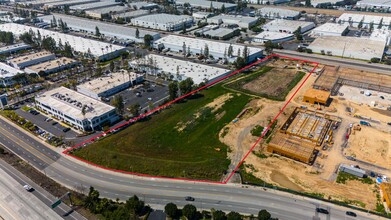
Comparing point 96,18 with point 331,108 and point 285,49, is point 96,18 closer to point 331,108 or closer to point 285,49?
point 285,49

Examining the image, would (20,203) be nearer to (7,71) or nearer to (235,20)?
(7,71)

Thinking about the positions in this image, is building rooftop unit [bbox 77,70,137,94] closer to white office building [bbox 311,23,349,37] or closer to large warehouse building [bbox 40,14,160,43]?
large warehouse building [bbox 40,14,160,43]

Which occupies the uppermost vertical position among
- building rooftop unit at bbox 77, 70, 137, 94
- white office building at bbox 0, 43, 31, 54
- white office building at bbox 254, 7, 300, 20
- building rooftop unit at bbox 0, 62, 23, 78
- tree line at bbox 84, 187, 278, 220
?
white office building at bbox 254, 7, 300, 20

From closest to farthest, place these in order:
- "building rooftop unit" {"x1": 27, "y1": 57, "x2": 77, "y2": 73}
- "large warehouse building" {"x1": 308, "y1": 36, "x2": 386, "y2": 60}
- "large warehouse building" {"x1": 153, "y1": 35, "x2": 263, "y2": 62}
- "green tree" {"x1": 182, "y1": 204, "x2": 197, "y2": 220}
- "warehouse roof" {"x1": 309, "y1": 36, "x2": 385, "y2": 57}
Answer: "green tree" {"x1": 182, "y1": 204, "x2": 197, "y2": 220} → "building rooftop unit" {"x1": 27, "y1": 57, "x2": 77, "y2": 73} → "large warehouse building" {"x1": 308, "y1": 36, "x2": 386, "y2": 60} → "warehouse roof" {"x1": 309, "y1": 36, "x2": 385, "y2": 57} → "large warehouse building" {"x1": 153, "y1": 35, "x2": 263, "y2": 62}

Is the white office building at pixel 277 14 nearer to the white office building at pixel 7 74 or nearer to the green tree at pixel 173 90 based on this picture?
the green tree at pixel 173 90

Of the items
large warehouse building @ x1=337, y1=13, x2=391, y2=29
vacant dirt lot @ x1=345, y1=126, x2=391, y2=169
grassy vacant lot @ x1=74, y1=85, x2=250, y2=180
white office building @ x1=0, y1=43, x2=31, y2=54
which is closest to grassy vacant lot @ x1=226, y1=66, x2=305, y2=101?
grassy vacant lot @ x1=74, y1=85, x2=250, y2=180

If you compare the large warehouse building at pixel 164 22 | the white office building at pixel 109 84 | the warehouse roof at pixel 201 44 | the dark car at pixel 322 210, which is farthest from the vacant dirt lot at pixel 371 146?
the large warehouse building at pixel 164 22
